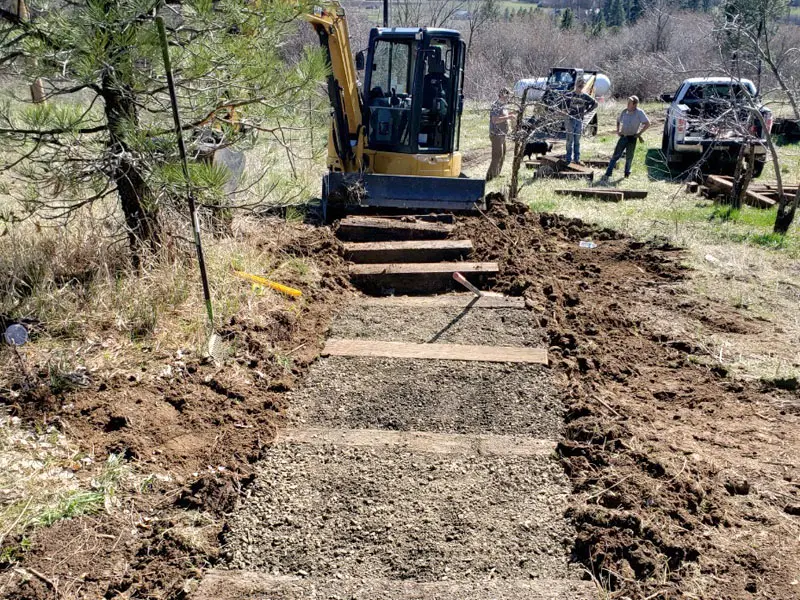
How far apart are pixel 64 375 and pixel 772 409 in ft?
16.0

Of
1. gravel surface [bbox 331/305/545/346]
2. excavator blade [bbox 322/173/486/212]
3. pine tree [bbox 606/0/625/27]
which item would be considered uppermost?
pine tree [bbox 606/0/625/27]

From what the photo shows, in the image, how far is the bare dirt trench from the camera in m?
3.07

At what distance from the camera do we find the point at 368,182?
27.8 ft

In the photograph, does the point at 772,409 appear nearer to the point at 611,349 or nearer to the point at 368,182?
the point at 611,349

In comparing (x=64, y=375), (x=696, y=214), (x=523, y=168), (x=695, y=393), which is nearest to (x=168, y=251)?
(x=64, y=375)

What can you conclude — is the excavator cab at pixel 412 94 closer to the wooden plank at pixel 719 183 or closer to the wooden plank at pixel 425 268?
the wooden plank at pixel 425 268

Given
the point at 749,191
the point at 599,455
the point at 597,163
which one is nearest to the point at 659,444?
the point at 599,455

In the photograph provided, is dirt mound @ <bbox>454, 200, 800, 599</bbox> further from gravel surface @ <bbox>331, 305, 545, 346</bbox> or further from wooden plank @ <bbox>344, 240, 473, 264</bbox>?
wooden plank @ <bbox>344, 240, 473, 264</bbox>

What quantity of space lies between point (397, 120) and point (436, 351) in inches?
191

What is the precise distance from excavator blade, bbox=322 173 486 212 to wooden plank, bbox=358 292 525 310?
2223mm

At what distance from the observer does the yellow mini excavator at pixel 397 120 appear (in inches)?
335

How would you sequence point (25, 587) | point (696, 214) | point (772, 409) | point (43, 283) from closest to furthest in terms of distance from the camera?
point (25, 587), point (772, 409), point (43, 283), point (696, 214)

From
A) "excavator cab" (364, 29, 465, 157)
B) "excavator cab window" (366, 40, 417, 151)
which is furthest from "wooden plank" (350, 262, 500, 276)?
"excavator cab window" (366, 40, 417, 151)

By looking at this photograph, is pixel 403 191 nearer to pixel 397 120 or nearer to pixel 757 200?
pixel 397 120
